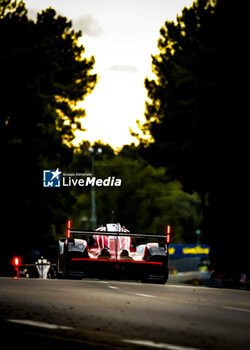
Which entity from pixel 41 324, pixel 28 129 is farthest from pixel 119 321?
pixel 28 129

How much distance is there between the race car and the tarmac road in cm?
1002

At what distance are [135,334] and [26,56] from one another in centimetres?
4422

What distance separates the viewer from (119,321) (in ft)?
40.0

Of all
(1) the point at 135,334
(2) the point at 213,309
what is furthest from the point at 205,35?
(1) the point at 135,334

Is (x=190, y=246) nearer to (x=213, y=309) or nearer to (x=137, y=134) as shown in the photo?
(x=137, y=134)

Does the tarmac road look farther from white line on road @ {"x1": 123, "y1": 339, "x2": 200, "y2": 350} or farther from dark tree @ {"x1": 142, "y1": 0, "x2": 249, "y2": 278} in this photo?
dark tree @ {"x1": 142, "y1": 0, "x2": 249, "y2": 278}

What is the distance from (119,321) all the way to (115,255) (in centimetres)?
1645

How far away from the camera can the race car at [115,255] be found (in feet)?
92.7

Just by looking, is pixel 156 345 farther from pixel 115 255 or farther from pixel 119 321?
pixel 115 255

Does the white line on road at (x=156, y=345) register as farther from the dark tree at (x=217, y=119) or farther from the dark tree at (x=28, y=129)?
the dark tree at (x=28, y=129)

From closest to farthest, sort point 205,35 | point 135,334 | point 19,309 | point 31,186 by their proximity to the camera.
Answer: point 135,334, point 19,309, point 205,35, point 31,186

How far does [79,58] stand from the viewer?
63812 millimetres

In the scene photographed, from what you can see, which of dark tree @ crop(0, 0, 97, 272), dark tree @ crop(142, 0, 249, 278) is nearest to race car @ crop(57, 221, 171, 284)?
dark tree @ crop(142, 0, 249, 278)

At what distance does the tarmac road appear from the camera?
32.2ft
